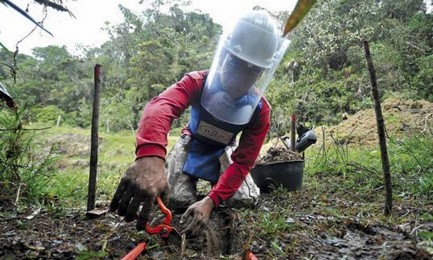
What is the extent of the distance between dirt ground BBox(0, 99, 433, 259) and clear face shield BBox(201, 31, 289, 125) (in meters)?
0.56

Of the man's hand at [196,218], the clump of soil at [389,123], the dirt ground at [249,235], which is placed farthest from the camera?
the clump of soil at [389,123]

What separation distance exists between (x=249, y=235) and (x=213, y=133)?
811mm

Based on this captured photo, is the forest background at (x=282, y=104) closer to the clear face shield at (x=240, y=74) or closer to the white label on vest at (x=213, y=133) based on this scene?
the clear face shield at (x=240, y=74)

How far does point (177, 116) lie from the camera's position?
1807 mm

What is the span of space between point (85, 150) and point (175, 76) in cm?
766

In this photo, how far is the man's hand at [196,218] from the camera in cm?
166

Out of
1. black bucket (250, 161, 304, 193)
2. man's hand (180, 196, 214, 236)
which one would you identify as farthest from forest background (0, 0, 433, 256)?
man's hand (180, 196, 214, 236)

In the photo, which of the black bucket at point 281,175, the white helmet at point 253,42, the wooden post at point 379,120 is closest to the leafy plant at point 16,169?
the white helmet at point 253,42

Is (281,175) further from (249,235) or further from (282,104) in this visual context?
(282,104)

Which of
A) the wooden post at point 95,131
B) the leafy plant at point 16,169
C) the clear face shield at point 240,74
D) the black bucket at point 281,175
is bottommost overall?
the leafy plant at point 16,169

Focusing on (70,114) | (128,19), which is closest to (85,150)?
(70,114)

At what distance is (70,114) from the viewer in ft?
72.5

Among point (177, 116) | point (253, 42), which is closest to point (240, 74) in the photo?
point (253, 42)

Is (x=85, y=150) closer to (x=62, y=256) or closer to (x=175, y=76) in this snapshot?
(x=175, y=76)
